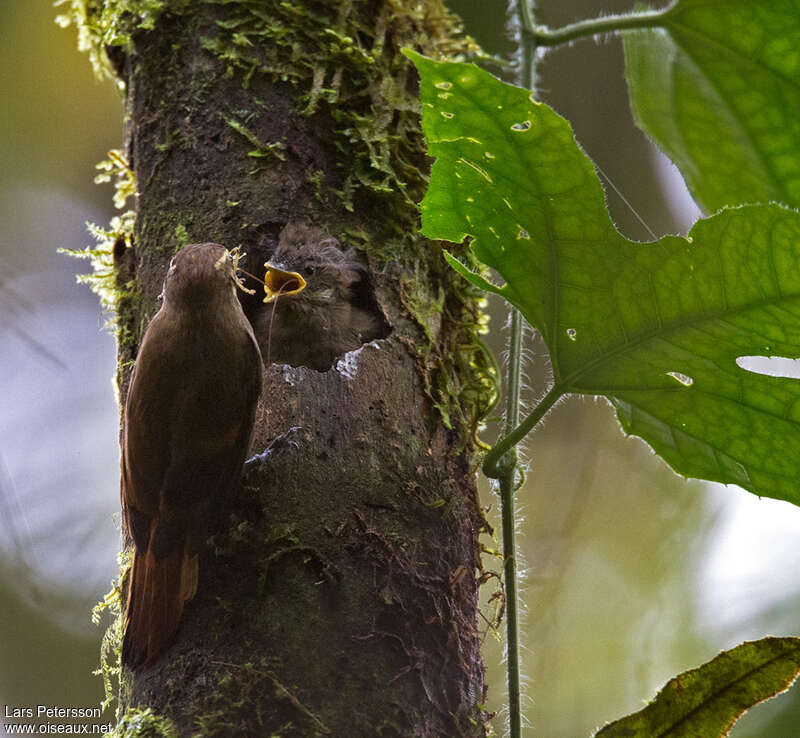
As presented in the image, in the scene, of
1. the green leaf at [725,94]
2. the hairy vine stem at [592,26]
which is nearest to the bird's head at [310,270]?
the hairy vine stem at [592,26]

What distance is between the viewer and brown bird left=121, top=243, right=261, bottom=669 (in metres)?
1.49

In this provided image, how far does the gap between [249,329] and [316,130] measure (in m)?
0.42

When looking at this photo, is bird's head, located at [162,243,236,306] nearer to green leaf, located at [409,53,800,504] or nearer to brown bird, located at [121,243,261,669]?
brown bird, located at [121,243,261,669]

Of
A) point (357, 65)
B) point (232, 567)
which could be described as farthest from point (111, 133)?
point (232, 567)

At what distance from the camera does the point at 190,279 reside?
1.61 metres

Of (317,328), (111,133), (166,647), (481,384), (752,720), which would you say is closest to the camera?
(166,647)

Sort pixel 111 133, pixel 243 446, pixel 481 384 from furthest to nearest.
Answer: pixel 111 133 < pixel 481 384 < pixel 243 446

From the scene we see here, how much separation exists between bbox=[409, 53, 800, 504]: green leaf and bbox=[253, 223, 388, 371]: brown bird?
344mm

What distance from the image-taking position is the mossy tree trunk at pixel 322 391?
1280 mm

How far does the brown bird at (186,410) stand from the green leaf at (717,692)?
721 millimetres

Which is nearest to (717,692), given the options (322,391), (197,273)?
(322,391)

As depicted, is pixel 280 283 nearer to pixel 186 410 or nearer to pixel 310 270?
pixel 310 270

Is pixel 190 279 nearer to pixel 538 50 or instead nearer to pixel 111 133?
pixel 538 50

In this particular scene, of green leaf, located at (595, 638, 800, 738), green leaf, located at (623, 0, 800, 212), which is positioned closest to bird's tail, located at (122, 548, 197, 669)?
green leaf, located at (595, 638, 800, 738)
